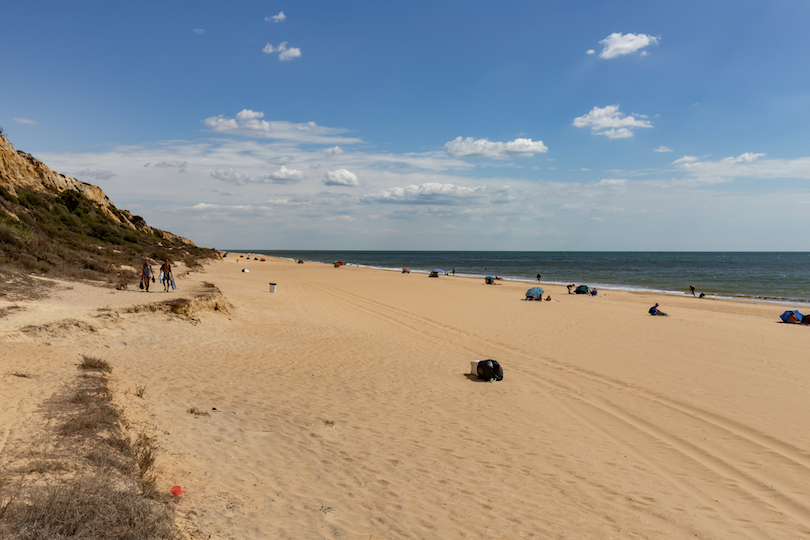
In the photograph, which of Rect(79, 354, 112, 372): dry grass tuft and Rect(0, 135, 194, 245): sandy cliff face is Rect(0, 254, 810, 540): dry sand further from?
Rect(0, 135, 194, 245): sandy cliff face

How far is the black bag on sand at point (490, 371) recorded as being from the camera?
1115 cm

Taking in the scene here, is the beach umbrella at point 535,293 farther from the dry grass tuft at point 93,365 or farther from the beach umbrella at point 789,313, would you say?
the dry grass tuft at point 93,365

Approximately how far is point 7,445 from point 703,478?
8851 mm

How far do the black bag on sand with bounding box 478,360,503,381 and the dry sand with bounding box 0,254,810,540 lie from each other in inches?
13.7

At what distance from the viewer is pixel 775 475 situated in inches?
261

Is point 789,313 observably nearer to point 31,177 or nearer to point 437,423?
point 437,423

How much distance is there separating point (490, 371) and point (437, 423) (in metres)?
3.26

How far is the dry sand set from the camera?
5.20 metres

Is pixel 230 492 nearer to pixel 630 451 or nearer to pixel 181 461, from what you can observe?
pixel 181 461

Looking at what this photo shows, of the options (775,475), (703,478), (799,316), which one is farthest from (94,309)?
(799,316)

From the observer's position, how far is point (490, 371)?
36.6 ft

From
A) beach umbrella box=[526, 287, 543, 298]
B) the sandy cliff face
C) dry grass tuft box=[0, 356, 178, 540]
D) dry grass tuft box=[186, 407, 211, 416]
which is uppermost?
the sandy cliff face

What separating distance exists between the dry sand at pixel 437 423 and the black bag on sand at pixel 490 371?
1.14ft

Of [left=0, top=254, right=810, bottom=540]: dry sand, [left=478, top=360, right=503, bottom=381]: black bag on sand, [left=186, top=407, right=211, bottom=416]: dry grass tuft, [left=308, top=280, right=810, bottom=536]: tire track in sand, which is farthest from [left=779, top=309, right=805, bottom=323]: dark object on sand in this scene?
[left=186, top=407, right=211, bottom=416]: dry grass tuft
